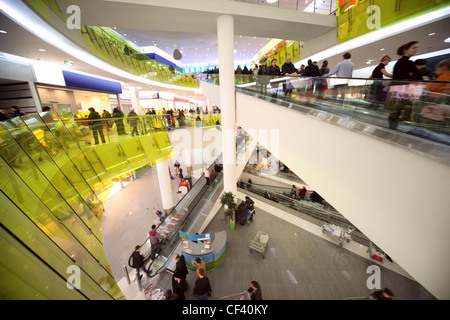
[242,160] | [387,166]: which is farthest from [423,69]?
[242,160]

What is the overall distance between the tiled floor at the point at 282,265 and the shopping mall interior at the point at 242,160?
0.05m

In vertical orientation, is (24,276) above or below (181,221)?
above

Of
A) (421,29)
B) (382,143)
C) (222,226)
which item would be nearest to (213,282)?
(222,226)

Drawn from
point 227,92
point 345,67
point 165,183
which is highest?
point 345,67

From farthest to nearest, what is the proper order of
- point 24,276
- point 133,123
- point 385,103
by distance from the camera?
point 133,123, point 385,103, point 24,276

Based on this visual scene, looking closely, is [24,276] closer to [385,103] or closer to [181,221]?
[385,103]

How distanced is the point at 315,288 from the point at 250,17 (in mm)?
10064

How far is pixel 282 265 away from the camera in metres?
6.56

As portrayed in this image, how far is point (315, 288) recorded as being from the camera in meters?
5.72

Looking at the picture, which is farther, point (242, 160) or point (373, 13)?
point (242, 160)

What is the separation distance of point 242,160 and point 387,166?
9.13 m

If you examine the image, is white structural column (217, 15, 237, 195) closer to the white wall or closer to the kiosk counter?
the kiosk counter

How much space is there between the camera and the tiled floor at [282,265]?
5621 millimetres
